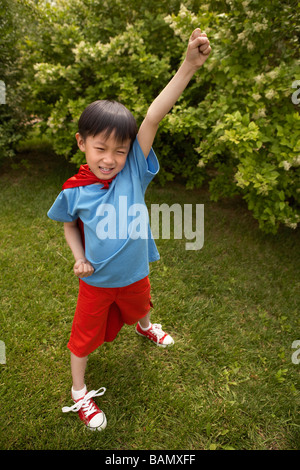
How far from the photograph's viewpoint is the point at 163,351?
→ 2.13 m

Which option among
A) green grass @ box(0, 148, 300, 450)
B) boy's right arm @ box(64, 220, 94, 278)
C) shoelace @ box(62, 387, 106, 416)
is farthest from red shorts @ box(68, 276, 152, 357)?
green grass @ box(0, 148, 300, 450)

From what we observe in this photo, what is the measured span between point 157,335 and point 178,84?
157 cm

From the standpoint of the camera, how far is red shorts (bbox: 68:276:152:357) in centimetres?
156

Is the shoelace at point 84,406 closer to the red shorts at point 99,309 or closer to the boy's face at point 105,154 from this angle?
the red shorts at point 99,309

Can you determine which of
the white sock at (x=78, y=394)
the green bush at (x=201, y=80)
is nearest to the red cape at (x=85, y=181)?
the white sock at (x=78, y=394)

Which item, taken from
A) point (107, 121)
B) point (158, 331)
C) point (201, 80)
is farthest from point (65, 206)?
point (201, 80)

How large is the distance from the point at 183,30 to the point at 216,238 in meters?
2.10

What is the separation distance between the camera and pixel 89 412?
5.52 ft

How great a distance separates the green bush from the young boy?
1476mm

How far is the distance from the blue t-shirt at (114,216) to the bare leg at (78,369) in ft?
1.53

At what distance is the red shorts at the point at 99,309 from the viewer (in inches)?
61.6

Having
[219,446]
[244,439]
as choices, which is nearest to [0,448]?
[219,446]

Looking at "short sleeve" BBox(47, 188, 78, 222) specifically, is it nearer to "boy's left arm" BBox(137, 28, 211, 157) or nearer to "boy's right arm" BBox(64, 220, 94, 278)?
"boy's right arm" BBox(64, 220, 94, 278)
